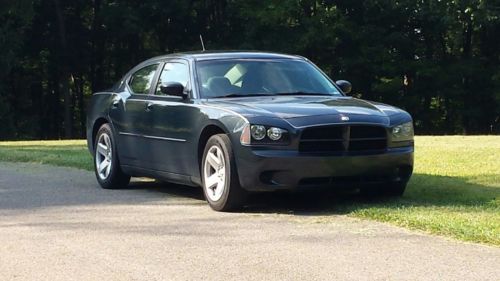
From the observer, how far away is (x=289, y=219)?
7.22 metres

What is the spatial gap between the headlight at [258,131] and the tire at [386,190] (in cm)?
134

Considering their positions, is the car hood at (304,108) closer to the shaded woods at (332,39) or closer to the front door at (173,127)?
→ the front door at (173,127)

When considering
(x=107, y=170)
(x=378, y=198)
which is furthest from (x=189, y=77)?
(x=378, y=198)

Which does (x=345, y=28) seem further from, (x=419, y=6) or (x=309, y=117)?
(x=309, y=117)

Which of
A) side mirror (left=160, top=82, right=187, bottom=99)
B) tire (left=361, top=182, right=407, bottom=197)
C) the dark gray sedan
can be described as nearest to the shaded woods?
the dark gray sedan

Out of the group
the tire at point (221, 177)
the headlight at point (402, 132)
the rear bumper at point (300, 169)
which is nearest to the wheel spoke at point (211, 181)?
the tire at point (221, 177)

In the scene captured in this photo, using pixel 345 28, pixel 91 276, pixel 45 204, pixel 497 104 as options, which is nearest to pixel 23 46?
pixel 345 28

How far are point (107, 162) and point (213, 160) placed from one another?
2.61m

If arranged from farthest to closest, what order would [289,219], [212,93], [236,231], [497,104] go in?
1. [497,104]
2. [212,93]
3. [289,219]
4. [236,231]

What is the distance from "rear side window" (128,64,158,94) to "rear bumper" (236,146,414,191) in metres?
2.50

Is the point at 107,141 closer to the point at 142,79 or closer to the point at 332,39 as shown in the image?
the point at 142,79

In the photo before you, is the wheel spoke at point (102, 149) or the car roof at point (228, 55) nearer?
the car roof at point (228, 55)

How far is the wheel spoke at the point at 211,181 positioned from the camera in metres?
7.85

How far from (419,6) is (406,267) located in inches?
1540
